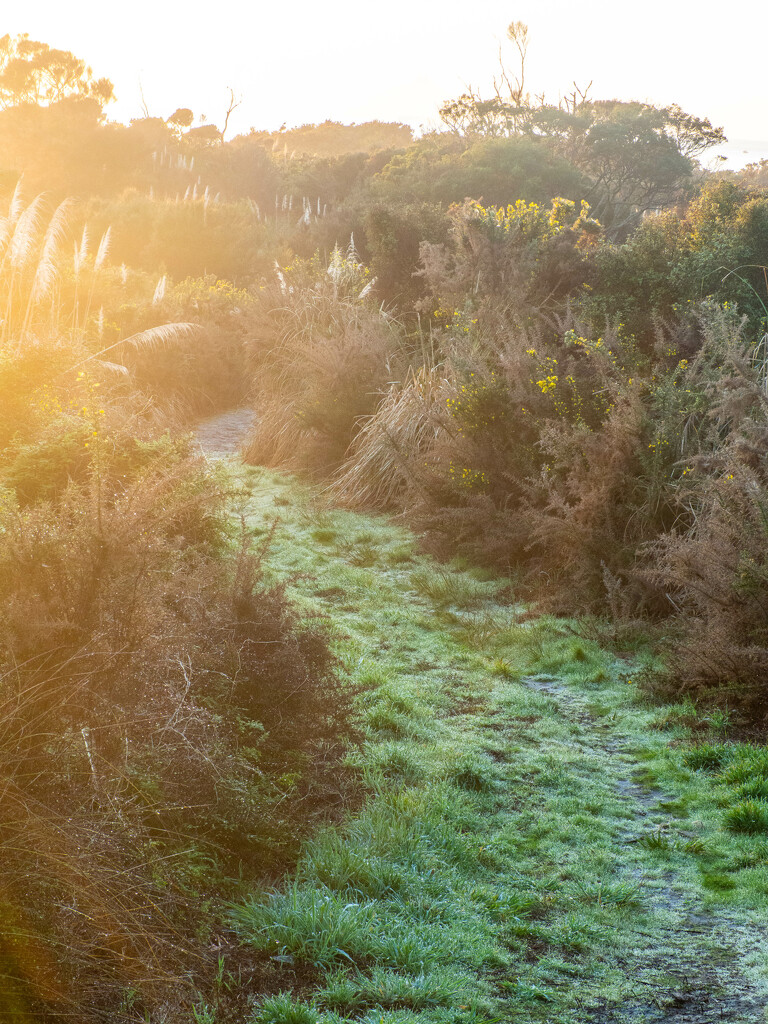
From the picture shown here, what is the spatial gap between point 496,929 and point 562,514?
14.5 ft

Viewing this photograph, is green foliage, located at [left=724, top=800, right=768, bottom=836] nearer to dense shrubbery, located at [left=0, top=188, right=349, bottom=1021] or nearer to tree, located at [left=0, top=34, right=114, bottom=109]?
dense shrubbery, located at [left=0, top=188, right=349, bottom=1021]

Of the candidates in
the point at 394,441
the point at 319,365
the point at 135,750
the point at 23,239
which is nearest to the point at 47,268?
the point at 23,239

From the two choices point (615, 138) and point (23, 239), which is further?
point (615, 138)

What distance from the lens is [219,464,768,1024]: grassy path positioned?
7.89ft

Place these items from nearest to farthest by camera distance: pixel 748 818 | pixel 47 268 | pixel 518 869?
1. pixel 518 869
2. pixel 748 818
3. pixel 47 268

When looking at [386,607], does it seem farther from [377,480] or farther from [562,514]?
[377,480]

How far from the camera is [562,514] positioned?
6.79m

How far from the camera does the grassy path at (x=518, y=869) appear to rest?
7.89 ft

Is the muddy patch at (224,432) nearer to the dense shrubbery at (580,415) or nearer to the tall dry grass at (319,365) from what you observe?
the tall dry grass at (319,365)

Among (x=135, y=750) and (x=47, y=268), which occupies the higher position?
(x=47, y=268)

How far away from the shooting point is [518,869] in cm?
317

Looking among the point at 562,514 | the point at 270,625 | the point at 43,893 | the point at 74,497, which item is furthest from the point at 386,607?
the point at 43,893

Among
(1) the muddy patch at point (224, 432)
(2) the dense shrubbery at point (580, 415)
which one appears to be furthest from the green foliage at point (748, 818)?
(1) the muddy patch at point (224, 432)

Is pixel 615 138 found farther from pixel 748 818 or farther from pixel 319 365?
pixel 748 818
